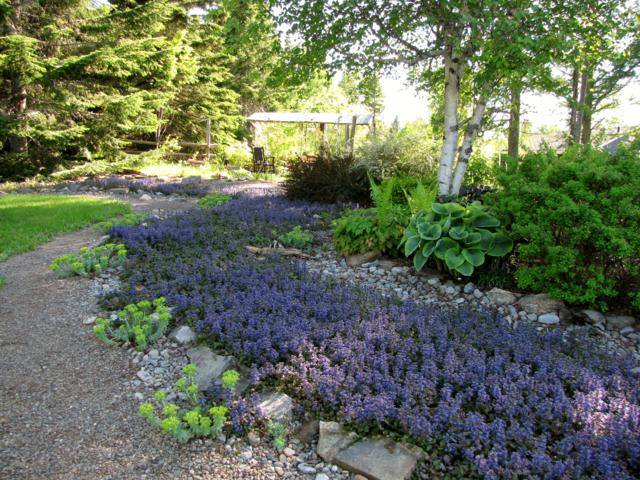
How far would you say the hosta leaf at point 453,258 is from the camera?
13.0 feet

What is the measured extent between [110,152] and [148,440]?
1271 cm

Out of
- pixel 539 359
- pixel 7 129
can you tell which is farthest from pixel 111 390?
pixel 7 129

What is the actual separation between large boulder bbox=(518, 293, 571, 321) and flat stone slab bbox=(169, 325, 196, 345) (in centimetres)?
274

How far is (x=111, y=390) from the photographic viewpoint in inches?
107

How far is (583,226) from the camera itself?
336 cm

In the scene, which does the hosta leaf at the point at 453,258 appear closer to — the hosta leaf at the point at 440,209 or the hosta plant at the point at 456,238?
the hosta plant at the point at 456,238

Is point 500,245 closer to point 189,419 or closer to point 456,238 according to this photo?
point 456,238

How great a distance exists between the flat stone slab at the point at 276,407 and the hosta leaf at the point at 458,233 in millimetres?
2307

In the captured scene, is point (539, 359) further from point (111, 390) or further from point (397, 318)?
point (111, 390)

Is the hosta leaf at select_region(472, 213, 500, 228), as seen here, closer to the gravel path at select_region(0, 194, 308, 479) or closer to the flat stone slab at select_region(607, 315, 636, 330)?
the flat stone slab at select_region(607, 315, 636, 330)

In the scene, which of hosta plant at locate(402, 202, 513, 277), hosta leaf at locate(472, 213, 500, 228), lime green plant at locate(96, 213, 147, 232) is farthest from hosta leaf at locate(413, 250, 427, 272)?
lime green plant at locate(96, 213, 147, 232)

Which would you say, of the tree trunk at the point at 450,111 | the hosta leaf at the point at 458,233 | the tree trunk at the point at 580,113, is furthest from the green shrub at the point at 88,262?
the tree trunk at the point at 580,113

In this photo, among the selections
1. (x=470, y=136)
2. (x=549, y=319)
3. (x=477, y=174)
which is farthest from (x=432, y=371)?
(x=477, y=174)

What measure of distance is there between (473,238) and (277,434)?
2.60m
